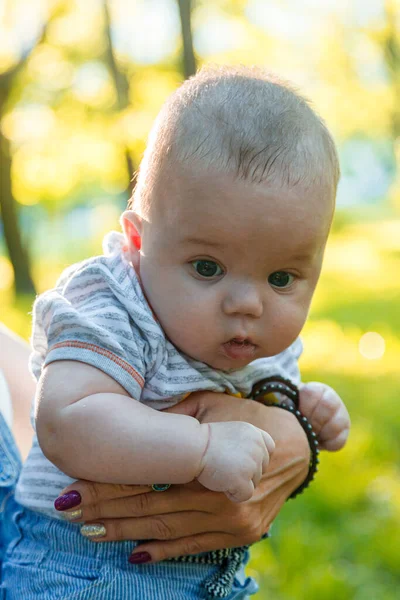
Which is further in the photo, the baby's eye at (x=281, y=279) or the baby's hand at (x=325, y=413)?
the baby's hand at (x=325, y=413)

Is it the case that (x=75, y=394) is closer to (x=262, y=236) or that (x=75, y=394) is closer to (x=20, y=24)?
(x=262, y=236)

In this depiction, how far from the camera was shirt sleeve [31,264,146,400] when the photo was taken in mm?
1516

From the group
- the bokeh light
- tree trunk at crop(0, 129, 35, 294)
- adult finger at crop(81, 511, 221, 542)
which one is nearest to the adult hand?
adult finger at crop(81, 511, 221, 542)

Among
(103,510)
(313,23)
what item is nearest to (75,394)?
(103,510)

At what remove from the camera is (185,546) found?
1.79 m

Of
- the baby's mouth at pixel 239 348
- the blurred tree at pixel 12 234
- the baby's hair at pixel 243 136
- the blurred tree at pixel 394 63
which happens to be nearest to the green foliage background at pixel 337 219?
the blurred tree at pixel 394 63

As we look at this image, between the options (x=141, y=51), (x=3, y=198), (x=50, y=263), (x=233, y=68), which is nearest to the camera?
(x=233, y=68)

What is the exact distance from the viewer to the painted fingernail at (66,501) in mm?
1645

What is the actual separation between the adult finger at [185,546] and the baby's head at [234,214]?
47 centimetres

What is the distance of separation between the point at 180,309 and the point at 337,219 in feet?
62.7

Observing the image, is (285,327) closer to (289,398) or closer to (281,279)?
(281,279)

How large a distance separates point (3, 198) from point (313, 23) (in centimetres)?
A: 1106

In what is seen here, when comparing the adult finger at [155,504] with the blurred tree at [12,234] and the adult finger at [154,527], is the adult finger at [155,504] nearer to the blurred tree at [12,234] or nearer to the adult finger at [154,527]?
the adult finger at [154,527]

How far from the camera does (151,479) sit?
4.91 ft
